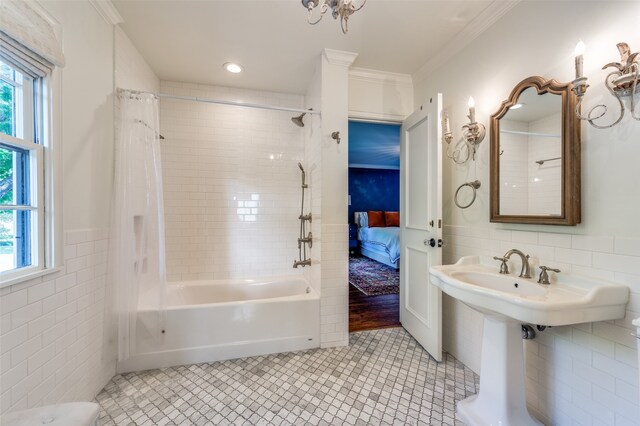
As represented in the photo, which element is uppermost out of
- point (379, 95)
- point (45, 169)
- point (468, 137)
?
point (379, 95)

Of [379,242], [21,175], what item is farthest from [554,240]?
[379,242]

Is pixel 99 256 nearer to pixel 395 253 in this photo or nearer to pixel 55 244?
pixel 55 244

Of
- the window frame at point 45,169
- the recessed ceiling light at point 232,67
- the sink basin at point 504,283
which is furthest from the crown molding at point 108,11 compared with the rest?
the sink basin at point 504,283

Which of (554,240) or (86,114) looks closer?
(554,240)

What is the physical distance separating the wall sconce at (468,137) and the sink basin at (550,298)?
899mm

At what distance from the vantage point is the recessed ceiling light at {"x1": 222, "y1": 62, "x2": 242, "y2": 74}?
2.30 m

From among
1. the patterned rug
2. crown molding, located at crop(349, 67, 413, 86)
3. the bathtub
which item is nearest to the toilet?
the bathtub

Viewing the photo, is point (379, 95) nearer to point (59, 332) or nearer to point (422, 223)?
point (422, 223)

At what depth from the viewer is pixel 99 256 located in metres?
1.63

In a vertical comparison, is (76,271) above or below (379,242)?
above

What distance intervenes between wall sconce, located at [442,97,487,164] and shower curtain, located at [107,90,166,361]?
2.12 metres

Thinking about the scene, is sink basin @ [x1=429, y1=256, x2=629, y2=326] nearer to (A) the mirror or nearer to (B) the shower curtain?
(A) the mirror

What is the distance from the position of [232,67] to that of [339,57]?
982 millimetres

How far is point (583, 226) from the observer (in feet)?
4.03
